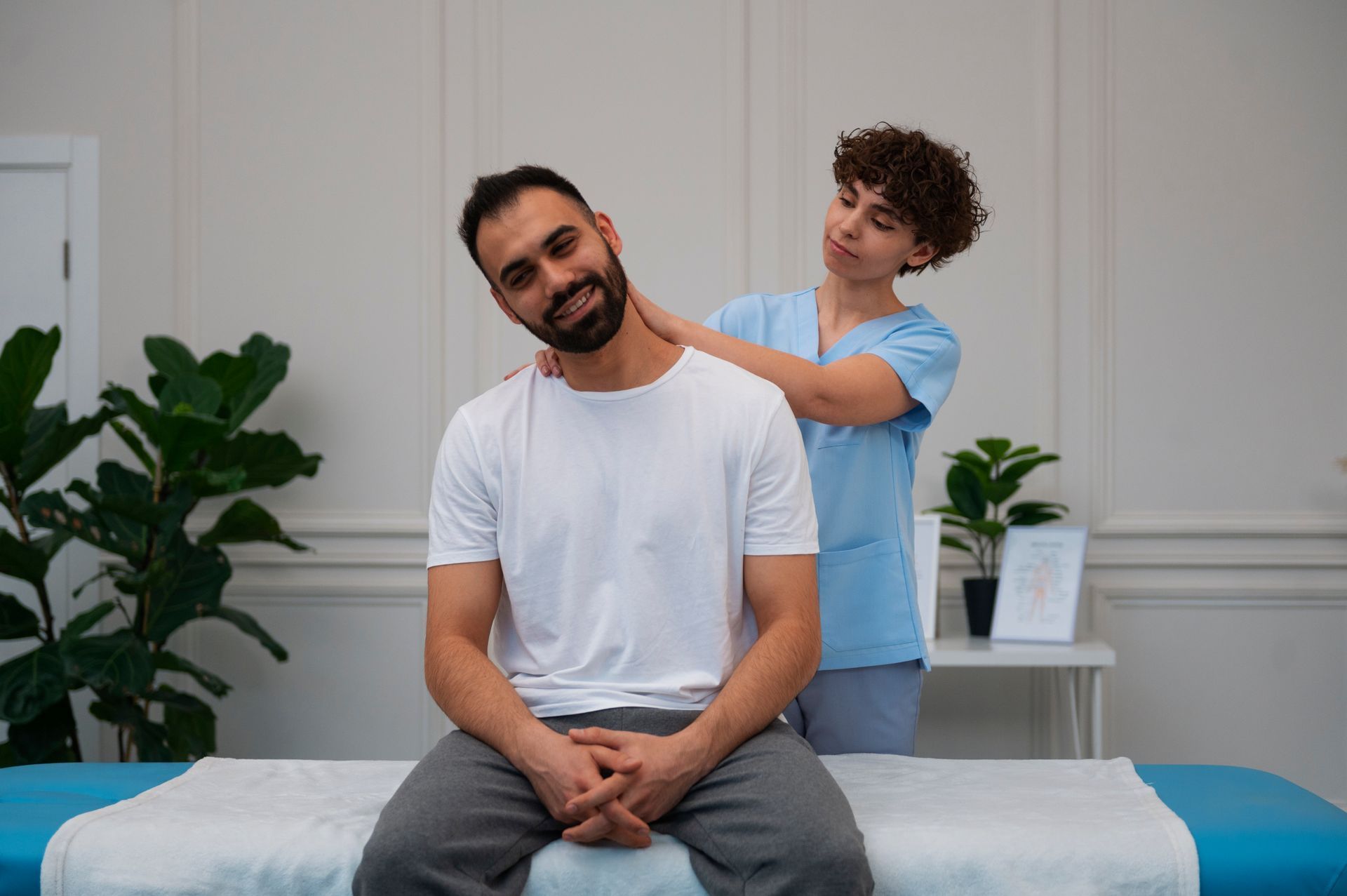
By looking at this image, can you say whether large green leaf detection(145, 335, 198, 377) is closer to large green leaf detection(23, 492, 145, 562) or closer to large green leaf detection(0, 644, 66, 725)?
large green leaf detection(23, 492, 145, 562)

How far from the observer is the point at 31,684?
101 inches

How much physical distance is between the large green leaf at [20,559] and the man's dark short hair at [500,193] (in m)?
1.76

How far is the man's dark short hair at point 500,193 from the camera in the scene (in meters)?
1.42

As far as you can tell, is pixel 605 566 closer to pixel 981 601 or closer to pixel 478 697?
pixel 478 697

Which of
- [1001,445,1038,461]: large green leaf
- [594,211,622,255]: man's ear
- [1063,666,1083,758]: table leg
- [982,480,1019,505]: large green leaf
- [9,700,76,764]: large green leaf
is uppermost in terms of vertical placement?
[594,211,622,255]: man's ear

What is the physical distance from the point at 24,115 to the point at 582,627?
107 inches

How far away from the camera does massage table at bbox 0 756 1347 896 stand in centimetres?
124

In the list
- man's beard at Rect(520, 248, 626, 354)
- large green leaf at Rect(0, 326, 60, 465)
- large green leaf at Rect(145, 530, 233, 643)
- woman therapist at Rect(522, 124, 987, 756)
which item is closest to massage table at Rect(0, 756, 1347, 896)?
woman therapist at Rect(522, 124, 987, 756)

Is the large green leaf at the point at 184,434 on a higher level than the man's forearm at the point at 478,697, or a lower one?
higher

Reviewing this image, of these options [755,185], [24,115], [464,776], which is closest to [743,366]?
[464,776]

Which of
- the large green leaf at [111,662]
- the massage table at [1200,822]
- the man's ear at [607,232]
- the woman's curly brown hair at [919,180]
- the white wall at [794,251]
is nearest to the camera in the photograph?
the massage table at [1200,822]

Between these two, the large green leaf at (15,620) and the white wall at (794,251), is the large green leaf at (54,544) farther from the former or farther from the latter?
the white wall at (794,251)

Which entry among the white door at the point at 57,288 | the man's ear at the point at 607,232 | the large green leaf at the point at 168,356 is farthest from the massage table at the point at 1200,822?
the white door at the point at 57,288

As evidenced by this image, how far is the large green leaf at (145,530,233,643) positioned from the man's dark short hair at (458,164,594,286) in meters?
1.64
